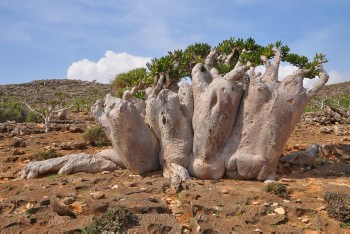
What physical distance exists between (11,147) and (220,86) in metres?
8.87

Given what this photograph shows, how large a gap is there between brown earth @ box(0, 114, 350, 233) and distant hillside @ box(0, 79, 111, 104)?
37128 millimetres

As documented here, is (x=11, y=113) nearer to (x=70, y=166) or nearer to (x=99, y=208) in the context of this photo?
(x=70, y=166)

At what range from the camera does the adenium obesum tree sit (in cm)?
738

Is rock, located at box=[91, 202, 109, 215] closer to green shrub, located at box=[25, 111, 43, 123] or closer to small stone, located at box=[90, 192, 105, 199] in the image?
small stone, located at box=[90, 192, 105, 199]

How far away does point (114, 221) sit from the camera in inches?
196

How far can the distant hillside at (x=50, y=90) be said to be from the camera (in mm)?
45394

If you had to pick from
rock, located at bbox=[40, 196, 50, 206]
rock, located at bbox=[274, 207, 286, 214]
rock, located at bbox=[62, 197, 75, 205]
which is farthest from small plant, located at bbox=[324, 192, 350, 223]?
rock, located at bbox=[40, 196, 50, 206]

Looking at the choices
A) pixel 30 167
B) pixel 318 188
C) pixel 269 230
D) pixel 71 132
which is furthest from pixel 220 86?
pixel 71 132

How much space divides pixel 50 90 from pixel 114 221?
51363 mm

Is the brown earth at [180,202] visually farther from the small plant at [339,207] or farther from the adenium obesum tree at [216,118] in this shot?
the adenium obesum tree at [216,118]

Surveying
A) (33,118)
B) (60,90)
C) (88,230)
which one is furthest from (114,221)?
(60,90)

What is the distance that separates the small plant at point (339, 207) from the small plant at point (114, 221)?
3.09m

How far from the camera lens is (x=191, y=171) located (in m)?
7.73

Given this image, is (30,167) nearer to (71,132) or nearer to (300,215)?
(300,215)
